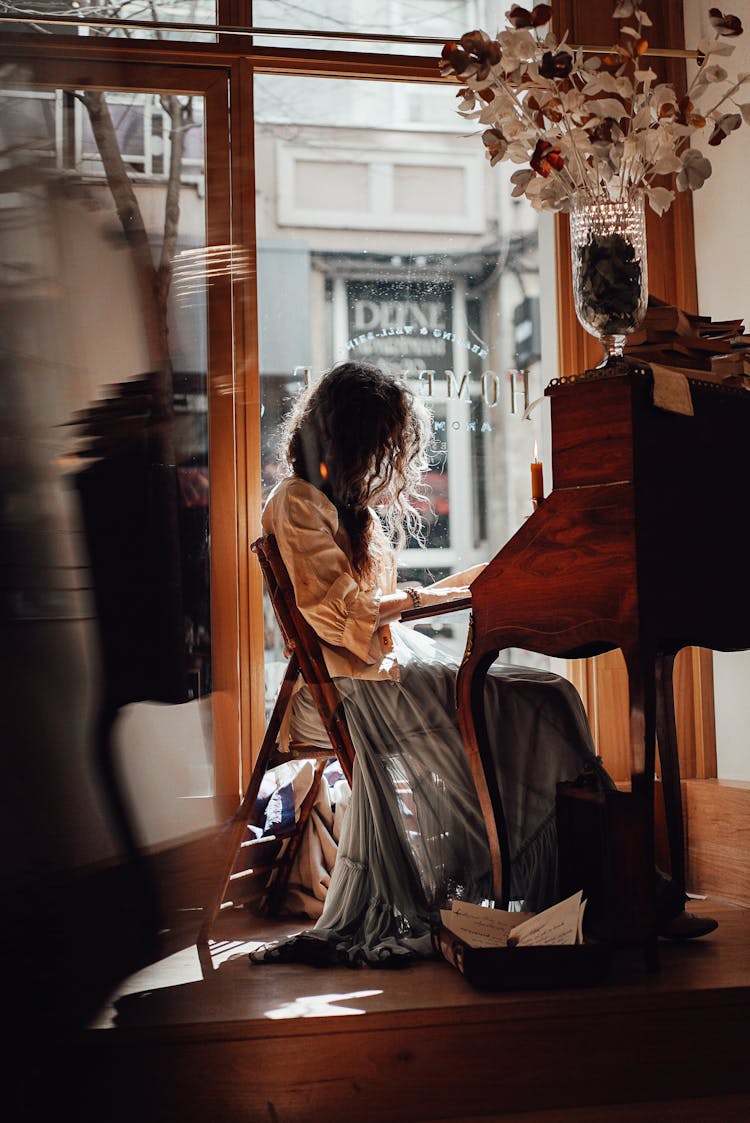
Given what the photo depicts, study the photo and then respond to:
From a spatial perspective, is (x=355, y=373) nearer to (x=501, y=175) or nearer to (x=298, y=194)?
(x=298, y=194)

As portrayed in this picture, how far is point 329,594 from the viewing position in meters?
2.23

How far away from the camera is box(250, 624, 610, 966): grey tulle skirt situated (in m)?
2.09

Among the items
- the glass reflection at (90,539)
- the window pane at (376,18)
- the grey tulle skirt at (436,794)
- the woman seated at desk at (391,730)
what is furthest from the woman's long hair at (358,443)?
the window pane at (376,18)

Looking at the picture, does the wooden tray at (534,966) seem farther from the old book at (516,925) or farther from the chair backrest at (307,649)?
the chair backrest at (307,649)

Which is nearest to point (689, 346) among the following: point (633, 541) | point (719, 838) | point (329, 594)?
point (633, 541)

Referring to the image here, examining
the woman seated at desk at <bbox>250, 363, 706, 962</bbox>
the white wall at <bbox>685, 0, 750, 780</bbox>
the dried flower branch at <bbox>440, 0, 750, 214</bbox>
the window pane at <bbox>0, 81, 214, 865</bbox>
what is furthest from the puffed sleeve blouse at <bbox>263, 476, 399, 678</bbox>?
the white wall at <bbox>685, 0, 750, 780</bbox>

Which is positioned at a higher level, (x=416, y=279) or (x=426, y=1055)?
(x=416, y=279)

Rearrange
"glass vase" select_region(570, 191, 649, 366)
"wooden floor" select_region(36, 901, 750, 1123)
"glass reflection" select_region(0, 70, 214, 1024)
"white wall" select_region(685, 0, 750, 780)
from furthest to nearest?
"white wall" select_region(685, 0, 750, 780) < "glass vase" select_region(570, 191, 649, 366) < "wooden floor" select_region(36, 901, 750, 1123) < "glass reflection" select_region(0, 70, 214, 1024)

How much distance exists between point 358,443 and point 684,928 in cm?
119

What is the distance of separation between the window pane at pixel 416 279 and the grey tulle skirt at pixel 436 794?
31.4 inches

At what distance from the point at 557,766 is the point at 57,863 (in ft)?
3.93

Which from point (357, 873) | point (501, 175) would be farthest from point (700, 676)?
point (501, 175)

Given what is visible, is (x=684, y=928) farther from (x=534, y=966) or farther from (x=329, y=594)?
(x=329, y=594)

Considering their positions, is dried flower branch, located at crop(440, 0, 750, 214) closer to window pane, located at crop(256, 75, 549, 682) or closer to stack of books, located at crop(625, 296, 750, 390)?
stack of books, located at crop(625, 296, 750, 390)
